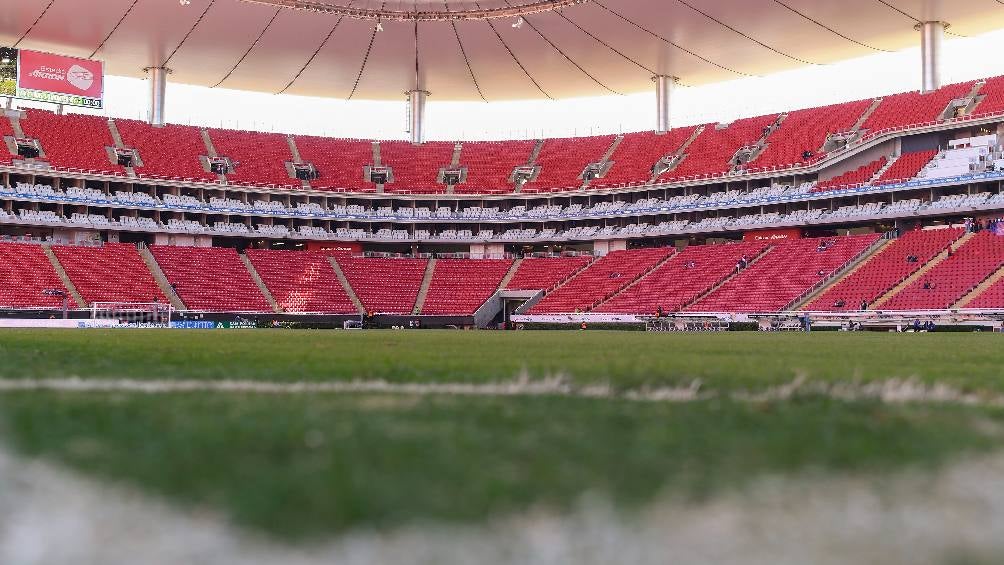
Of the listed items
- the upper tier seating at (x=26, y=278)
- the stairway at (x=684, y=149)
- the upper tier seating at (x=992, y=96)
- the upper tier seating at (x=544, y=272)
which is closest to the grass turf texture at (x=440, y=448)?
the upper tier seating at (x=26, y=278)

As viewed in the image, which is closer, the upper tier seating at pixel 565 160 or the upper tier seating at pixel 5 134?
the upper tier seating at pixel 5 134

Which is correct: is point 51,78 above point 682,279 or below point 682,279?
above

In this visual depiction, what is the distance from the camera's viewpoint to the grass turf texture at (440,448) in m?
1.91

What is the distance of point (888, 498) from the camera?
2.08m

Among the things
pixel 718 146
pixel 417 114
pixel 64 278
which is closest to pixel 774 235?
pixel 718 146

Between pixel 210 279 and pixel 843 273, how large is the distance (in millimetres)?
35420

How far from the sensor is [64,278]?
1735 inches

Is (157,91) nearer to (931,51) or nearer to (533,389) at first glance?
(931,51)

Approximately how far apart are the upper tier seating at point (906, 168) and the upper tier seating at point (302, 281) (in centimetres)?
3105

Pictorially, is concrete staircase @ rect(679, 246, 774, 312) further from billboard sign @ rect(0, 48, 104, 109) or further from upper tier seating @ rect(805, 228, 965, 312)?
billboard sign @ rect(0, 48, 104, 109)

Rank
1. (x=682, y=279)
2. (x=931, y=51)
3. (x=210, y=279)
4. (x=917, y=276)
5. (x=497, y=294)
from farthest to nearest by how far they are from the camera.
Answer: (x=497, y=294), (x=210, y=279), (x=931, y=51), (x=682, y=279), (x=917, y=276)

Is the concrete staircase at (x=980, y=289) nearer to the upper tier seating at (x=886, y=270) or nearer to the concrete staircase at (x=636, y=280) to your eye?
the upper tier seating at (x=886, y=270)

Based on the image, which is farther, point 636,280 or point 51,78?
point 51,78

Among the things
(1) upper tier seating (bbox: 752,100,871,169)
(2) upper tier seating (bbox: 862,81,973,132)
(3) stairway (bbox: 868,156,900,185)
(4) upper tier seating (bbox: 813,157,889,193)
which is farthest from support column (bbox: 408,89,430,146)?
(3) stairway (bbox: 868,156,900,185)
